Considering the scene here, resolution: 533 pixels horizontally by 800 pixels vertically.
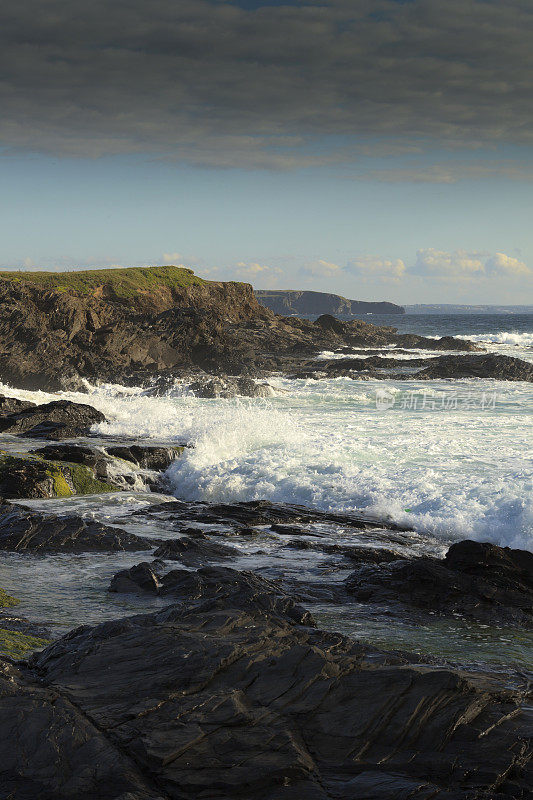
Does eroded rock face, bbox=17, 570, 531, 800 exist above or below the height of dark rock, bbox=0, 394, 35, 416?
above

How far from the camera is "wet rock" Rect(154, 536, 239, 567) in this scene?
9.03 metres

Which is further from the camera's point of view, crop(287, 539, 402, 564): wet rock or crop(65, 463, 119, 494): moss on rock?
crop(65, 463, 119, 494): moss on rock

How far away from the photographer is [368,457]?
17297mm

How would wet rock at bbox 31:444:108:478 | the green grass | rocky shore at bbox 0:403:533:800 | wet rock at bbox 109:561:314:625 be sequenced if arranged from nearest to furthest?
rocky shore at bbox 0:403:533:800 < wet rock at bbox 109:561:314:625 < wet rock at bbox 31:444:108:478 < the green grass

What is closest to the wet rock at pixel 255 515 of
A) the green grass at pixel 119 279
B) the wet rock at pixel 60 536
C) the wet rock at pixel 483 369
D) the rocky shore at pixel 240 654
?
the rocky shore at pixel 240 654

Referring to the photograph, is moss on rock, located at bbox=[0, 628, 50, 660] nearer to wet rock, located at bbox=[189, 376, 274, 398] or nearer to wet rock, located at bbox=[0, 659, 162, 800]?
wet rock, located at bbox=[0, 659, 162, 800]

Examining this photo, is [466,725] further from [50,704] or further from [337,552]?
[337,552]

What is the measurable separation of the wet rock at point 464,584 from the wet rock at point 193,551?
75.3 inches

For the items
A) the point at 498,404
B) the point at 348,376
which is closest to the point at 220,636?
the point at 498,404

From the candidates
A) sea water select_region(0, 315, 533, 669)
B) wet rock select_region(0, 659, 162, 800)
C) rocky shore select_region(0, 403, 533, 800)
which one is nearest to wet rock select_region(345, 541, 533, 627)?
sea water select_region(0, 315, 533, 669)

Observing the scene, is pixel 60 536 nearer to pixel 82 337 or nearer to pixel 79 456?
pixel 79 456

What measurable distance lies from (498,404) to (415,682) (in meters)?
26.3

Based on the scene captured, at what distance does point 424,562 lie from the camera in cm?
846

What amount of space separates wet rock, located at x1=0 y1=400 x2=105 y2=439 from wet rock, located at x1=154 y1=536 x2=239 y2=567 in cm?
1078
